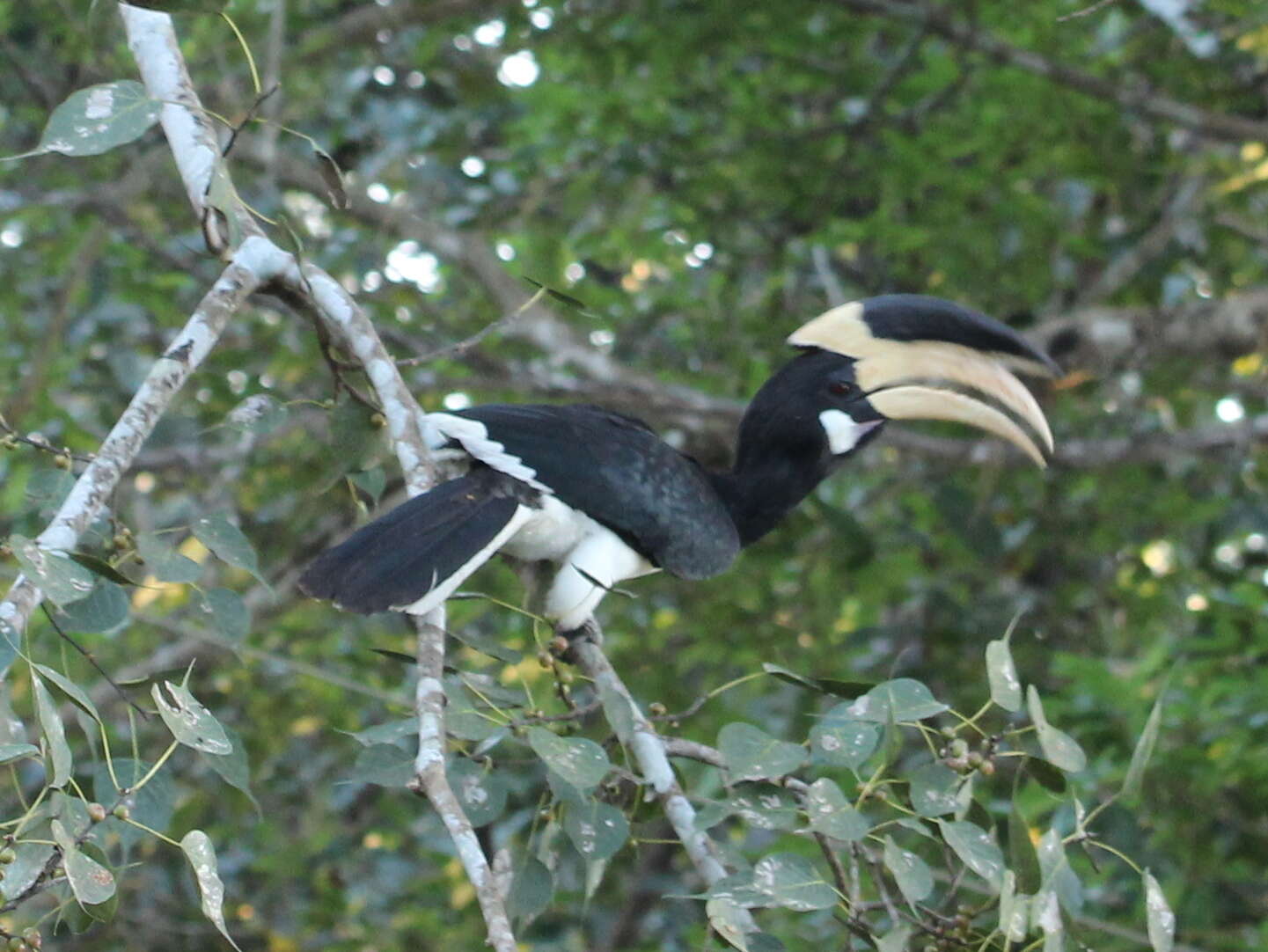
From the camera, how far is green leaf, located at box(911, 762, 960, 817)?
5.03ft

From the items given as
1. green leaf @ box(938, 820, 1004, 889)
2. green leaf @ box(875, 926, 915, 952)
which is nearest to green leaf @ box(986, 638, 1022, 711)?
green leaf @ box(938, 820, 1004, 889)

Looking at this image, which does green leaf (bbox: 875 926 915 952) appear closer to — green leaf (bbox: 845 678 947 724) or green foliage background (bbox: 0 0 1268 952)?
green leaf (bbox: 845 678 947 724)

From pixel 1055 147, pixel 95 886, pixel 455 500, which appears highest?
pixel 95 886

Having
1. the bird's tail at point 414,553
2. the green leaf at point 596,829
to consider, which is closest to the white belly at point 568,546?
the bird's tail at point 414,553

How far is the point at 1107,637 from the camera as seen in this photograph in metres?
4.04

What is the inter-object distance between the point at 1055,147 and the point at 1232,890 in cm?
165

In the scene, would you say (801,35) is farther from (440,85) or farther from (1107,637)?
(1107,637)

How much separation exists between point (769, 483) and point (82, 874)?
5.50ft

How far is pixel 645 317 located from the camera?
4113mm

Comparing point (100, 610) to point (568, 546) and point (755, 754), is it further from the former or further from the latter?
point (568, 546)

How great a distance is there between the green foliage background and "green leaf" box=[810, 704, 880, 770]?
1739mm

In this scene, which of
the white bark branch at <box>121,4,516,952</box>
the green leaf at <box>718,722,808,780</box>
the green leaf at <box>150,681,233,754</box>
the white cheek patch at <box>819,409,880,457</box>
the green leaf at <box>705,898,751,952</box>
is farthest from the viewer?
the white cheek patch at <box>819,409,880,457</box>

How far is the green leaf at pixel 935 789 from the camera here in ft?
5.03

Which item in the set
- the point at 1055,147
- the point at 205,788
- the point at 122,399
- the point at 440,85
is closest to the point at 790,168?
the point at 1055,147
